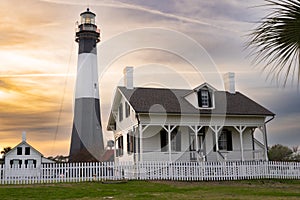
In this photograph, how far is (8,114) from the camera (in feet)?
71.1


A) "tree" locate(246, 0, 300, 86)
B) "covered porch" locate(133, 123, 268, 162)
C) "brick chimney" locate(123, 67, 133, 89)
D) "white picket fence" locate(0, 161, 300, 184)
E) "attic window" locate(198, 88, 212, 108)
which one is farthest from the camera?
"brick chimney" locate(123, 67, 133, 89)

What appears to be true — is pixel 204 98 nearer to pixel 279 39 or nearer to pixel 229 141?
pixel 229 141

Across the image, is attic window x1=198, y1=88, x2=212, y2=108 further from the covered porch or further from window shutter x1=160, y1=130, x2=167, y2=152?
window shutter x1=160, y1=130, x2=167, y2=152

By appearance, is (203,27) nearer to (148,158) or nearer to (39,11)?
(39,11)

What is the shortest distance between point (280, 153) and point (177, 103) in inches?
581

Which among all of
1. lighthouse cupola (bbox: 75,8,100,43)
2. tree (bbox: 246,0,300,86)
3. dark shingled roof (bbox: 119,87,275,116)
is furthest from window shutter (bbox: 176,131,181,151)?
tree (bbox: 246,0,300,86)

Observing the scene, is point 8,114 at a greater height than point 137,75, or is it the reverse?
point 137,75

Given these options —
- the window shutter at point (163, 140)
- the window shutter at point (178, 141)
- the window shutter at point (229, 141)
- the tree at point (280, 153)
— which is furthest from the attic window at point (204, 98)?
the tree at point (280, 153)

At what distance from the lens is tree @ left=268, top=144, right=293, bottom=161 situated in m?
32.0

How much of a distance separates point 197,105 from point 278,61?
58.5 feet

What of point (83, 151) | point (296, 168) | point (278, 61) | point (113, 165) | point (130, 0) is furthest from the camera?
point (83, 151)

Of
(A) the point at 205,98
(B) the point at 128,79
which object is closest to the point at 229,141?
(A) the point at 205,98

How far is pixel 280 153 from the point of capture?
33.1m

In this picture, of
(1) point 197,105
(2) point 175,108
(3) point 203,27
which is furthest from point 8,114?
(3) point 203,27
